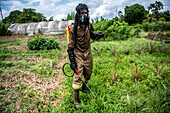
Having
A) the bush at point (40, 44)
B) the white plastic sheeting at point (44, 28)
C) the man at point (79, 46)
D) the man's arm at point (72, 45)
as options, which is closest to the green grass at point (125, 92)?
the man at point (79, 46)

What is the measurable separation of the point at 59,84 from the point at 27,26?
38.4 feet

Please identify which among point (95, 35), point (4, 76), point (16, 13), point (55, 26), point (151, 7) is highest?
point (151, 7)

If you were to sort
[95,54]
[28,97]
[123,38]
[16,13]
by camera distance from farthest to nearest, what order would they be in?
A: [16,13]
[123,38]
[95,54]
[28,97]

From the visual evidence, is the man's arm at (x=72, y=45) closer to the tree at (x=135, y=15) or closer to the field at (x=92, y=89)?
the field at (x=92, y=89)

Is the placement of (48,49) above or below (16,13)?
below

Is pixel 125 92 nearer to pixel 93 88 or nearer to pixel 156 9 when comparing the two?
pixel 93 88

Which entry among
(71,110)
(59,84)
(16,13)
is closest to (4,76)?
(59,84)

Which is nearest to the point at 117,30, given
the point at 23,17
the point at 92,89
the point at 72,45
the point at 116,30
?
the point at 116,30

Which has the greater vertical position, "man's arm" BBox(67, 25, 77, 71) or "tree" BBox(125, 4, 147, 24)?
"tree" BBox(125, 4, 147, 24)

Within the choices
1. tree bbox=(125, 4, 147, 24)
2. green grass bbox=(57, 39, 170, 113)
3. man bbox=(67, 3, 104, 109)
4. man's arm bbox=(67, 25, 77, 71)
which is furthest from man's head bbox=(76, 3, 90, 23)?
tree bbox=(125, 4, 147, 24)

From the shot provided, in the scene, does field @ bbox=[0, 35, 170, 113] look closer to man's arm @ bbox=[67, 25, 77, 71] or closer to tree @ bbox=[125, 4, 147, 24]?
man's arm @ bbox=[67, 25, 77, 71]

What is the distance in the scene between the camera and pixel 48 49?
18.6ft

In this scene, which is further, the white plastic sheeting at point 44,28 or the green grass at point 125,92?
the white plastic sheeting at point 44,28

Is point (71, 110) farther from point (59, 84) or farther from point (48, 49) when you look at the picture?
point (48, 49)
